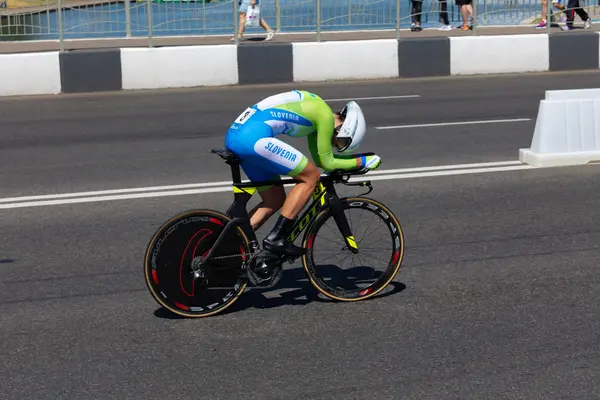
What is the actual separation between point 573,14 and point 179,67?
863 centimetres

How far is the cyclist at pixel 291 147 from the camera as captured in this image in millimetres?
6207

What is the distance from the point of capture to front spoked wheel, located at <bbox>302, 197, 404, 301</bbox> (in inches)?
257

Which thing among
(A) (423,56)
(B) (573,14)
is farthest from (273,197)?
(B) (573,14)

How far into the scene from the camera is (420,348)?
18.8ft

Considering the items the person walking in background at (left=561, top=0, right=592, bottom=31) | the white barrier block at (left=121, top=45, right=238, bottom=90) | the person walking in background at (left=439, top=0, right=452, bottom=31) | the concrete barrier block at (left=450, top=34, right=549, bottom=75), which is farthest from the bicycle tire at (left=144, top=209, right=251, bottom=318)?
the person walking in background at (left=561, top=0, right=592, bottom=31)

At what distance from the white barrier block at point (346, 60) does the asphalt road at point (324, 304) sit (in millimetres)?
7030

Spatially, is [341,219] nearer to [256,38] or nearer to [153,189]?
[153,189]

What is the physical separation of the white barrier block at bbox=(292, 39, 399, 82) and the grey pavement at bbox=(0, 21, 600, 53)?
0.37 metres

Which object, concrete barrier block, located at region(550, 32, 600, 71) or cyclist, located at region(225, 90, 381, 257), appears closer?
cyclist, located at region(225, 90, 381, 257)

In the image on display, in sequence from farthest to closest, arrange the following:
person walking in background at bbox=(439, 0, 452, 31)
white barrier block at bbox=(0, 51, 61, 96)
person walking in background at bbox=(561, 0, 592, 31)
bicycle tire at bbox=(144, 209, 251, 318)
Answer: person walking in background at bbox=(561, 0, 592, 31)
person walking in background at bbox=(439, 0, 452, 31)
white barrier block at bbox=(0, 51, 61, 96)
bicycle tire at bbox=(144, 209, 251, 318)

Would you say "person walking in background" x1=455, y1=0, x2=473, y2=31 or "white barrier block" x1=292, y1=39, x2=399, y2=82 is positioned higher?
"person walking in background" x1=455, y1=0, x2=473, y2=31

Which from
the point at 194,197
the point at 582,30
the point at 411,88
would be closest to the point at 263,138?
the point at 194,197

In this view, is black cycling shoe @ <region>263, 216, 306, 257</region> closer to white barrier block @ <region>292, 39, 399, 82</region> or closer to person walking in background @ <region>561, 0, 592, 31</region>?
white barrier block @ <region>292, 39, 399, 82</region>

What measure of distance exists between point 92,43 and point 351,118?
41.3 ft
